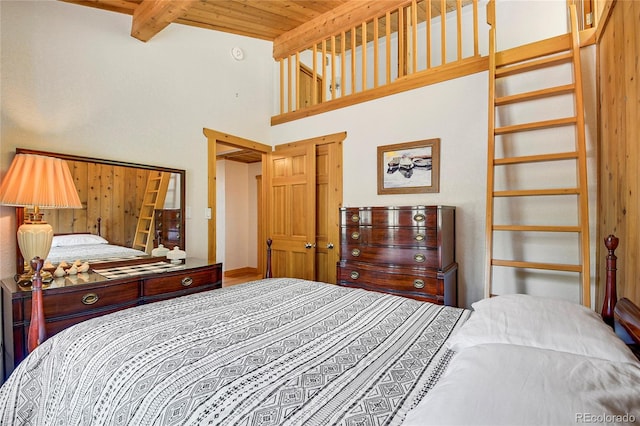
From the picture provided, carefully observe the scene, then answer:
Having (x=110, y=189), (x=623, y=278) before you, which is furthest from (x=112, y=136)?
(x=623, y=278)

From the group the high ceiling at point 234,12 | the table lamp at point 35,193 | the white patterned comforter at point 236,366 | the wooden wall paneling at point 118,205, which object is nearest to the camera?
the white patterned comforter at point 236,366

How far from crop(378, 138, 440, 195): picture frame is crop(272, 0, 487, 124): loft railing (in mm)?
A: 580

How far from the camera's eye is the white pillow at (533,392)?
1.68ft

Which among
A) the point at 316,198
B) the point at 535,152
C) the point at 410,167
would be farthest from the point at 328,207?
the point at 535,152

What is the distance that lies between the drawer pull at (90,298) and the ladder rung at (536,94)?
10.0 feet

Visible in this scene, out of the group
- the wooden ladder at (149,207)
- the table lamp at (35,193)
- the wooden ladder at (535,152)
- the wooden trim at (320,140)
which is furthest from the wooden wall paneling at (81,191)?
the wooden ladder at (535,152)

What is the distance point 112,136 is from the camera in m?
2.45

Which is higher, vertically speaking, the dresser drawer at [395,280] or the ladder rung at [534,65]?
the ladder rung at [534,65]

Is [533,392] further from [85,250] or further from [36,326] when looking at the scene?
[85,250]

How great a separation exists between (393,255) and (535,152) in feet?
4.33

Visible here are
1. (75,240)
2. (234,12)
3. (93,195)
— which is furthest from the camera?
(234,12)

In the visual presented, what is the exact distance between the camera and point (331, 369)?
874 mm

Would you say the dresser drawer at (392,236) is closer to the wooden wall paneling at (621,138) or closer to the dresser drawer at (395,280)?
the dresser drawer at (395,280)

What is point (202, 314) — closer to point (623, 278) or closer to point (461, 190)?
point (623, 278)
